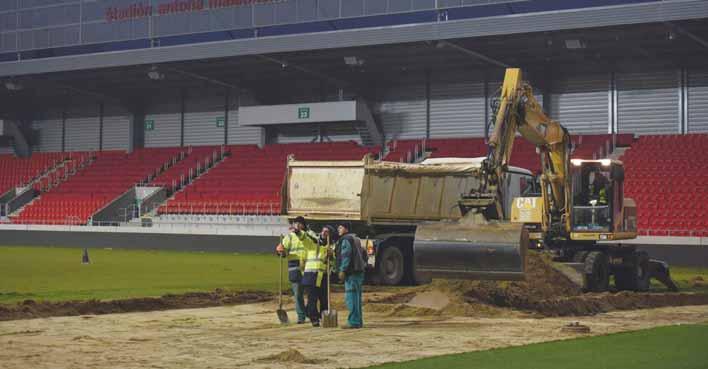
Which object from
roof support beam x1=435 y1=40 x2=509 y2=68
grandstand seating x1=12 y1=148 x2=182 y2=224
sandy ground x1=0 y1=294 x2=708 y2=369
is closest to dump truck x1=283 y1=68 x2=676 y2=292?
sandy ground x1=0 y1=294 x2=708 y2=369

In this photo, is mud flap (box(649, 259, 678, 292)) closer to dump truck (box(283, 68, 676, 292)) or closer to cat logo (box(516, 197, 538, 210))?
dump truck (box(283, 68, 676, 292))

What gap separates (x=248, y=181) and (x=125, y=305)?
1153 inches

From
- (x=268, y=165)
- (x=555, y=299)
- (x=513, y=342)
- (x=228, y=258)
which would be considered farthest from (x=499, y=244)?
(x=268, y=165)

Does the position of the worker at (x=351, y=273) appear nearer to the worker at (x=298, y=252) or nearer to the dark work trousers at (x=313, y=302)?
the dark work trousers at (x=313, y=302)

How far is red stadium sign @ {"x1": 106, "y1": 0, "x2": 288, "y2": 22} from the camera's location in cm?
4741

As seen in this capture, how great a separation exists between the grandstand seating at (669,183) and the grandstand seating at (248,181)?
12.8 metres

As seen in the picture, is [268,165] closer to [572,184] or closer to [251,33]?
[251,33]

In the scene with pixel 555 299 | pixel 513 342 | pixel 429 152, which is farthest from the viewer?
pixel 429 152

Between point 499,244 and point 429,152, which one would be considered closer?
point 499,244

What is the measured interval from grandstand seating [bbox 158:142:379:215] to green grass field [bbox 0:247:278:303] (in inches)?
235

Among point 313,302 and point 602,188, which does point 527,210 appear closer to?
point 602,188

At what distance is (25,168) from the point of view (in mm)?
59156

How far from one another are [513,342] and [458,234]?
4.70 m

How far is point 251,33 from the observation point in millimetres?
47844
